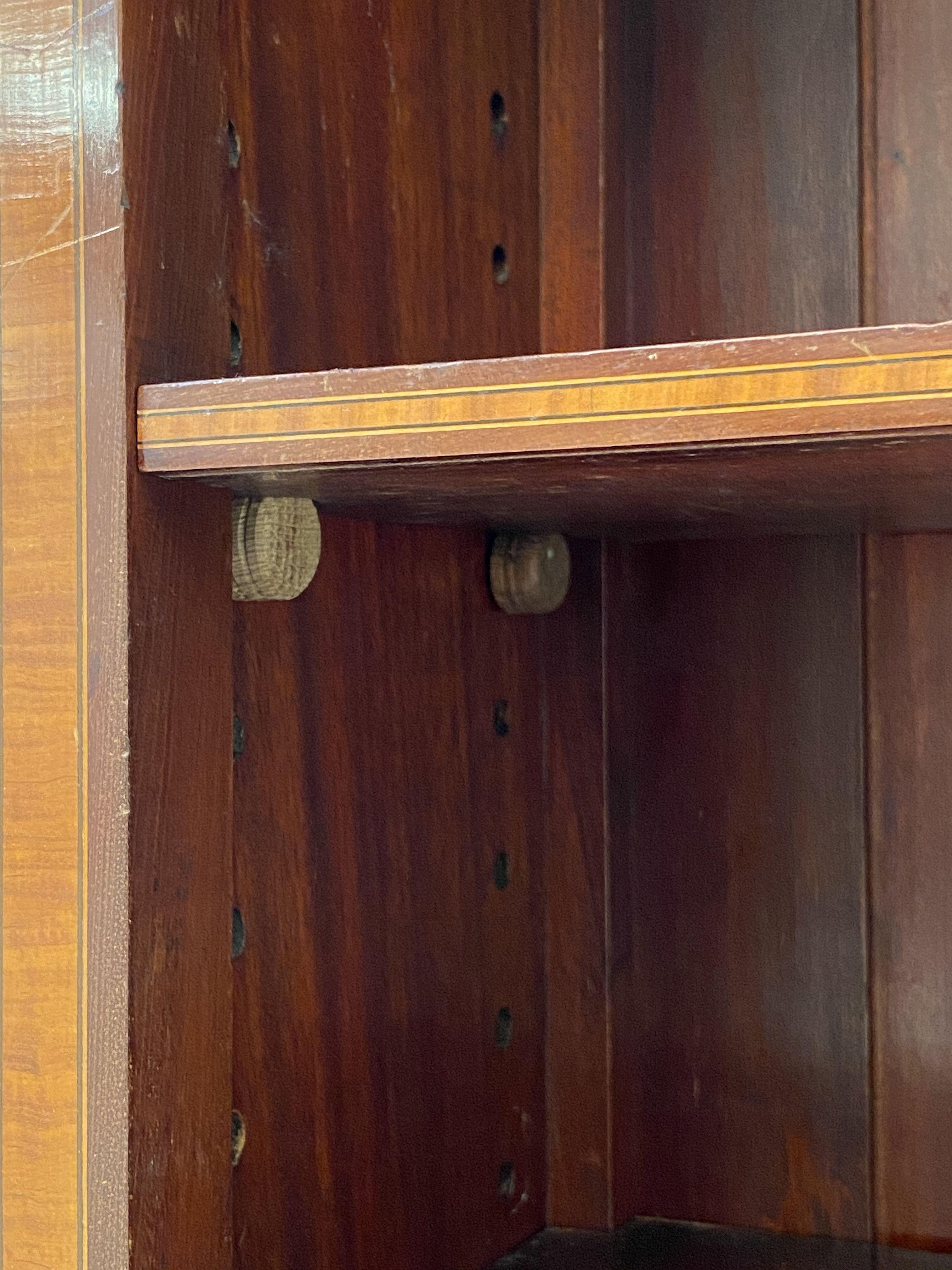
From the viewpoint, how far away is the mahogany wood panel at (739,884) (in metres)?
0.95

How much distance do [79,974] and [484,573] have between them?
0.36m

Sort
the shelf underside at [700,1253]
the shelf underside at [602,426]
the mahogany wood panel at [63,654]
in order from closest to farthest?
the shelf underside at [602,426]
the mahogany wood panel at [63,654]
the shelf underside at [700,1253]

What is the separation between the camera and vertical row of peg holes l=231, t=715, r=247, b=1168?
2.33 ft

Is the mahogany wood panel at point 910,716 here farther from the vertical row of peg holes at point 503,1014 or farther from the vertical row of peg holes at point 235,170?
the vertical row of peg holes at point 235,170

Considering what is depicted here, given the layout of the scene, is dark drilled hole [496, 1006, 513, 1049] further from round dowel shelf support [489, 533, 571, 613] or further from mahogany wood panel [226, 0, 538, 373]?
mahogany wood panel [226, 0, 538, 373]

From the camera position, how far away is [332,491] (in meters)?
0.70

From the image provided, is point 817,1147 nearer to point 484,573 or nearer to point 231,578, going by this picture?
point 484,573

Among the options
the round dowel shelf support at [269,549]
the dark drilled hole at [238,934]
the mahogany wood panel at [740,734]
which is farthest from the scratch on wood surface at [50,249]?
the mahogany wood panel at [740,734]

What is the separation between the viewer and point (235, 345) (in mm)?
721

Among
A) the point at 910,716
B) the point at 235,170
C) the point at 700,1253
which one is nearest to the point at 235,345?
the point at 235,170

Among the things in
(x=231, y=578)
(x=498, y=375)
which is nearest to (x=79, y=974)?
(x=231, y=578)

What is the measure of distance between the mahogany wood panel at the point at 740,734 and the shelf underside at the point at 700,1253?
16 mm

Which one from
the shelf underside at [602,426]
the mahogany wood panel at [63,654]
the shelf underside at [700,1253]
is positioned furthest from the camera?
the shelf underside at [700,1253]

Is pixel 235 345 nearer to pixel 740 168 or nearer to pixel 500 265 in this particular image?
pixel 500 265
